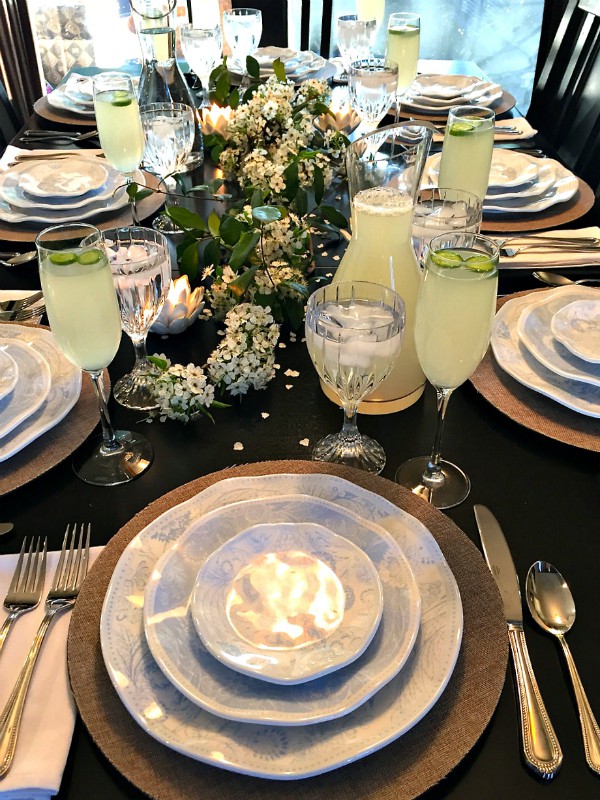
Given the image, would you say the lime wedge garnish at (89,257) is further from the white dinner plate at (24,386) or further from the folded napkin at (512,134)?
the folded napkin at (512,134)

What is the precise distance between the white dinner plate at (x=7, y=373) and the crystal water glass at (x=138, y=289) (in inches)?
4.4

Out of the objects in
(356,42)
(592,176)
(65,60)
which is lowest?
(65,60)

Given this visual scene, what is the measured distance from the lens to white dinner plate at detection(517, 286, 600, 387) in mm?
774

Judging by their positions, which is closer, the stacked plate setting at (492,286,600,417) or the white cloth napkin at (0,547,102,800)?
the white cloth napkin at (0,547,102,800)

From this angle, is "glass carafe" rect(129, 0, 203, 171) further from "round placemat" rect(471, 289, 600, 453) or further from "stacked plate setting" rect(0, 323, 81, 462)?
"round placemat" rect(471, 289, 600, 453)

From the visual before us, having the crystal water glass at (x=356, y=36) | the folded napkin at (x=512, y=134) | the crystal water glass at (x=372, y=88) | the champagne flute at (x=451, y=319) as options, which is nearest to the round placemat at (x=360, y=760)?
the champagne flute at (x=451, y=319)

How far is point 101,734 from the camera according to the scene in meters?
0.46

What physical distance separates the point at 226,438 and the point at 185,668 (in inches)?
11.9

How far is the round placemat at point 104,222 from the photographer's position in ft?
3.56

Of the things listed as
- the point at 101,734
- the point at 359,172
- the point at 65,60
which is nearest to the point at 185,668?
the point at 101,734

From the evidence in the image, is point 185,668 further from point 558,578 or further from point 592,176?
point 592,176

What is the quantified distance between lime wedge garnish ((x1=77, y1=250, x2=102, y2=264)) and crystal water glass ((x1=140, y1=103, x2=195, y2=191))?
0.49m

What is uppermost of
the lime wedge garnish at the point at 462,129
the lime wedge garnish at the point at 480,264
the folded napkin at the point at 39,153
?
the lime wedge garnish at the point at 480,264

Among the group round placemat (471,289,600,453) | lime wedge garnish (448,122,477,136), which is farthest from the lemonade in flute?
round placemat (471,289,600,453)
